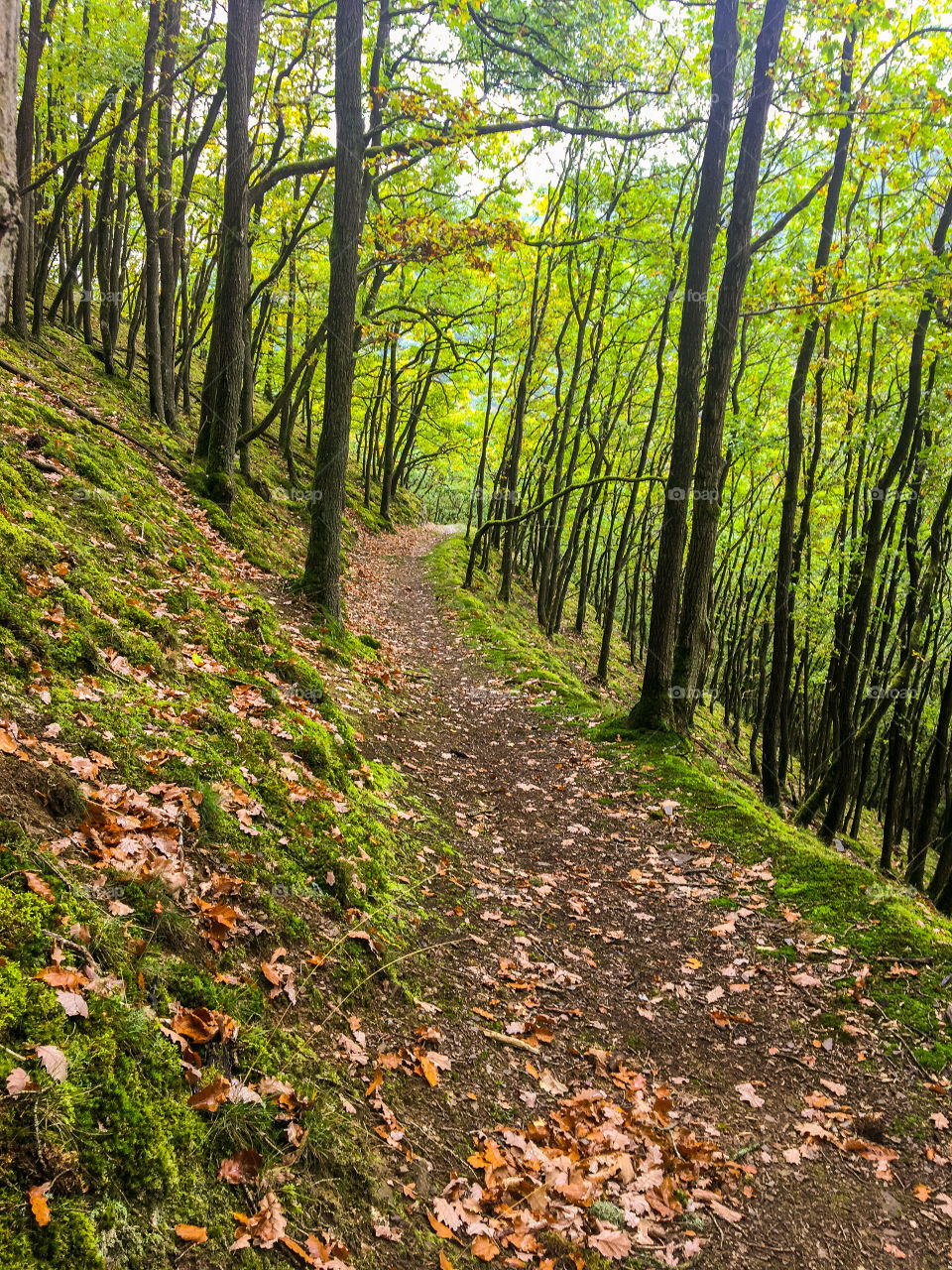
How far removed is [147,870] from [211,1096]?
1004 mm

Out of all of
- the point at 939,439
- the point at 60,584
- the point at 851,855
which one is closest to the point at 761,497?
the point at 939,439

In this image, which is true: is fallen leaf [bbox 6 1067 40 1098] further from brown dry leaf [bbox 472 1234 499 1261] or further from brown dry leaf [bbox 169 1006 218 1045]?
brown dry leaf [bbox 472 1234 499 1261]

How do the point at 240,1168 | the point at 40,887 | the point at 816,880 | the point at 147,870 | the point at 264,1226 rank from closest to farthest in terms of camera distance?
the point at 264,1226
the point at 240,1168
the point at 40,887
the point at 147,870
the point at 816,880

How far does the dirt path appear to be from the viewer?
118 inches

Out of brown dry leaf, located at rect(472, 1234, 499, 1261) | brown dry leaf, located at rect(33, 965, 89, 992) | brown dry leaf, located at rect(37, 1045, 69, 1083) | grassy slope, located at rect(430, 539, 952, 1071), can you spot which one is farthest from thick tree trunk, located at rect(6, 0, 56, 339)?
brown dry leaf, located at rect(472, 1234, 499, 1261)

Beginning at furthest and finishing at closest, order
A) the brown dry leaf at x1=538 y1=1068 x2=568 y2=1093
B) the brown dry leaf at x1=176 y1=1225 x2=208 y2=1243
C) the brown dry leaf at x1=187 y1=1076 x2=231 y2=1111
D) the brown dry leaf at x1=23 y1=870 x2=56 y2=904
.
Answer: the brown dry leaf at x1=538 y1=1068 x2=568 y2=1093 < the brown dry leaf at x1=23 y1=870 x2=56 y2=904 < the brown dry leaf at x1=187 y1=1076 x2=231 y2=1111 < the brown dry leaf at x1=176 y1=1225 x2=208 y2=1243

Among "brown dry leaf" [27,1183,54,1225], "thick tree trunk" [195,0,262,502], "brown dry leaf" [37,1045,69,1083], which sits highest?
"thick tree trunk" [195,0,262,502]

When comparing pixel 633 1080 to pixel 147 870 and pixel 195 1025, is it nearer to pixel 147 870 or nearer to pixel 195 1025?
pixel 195 1025

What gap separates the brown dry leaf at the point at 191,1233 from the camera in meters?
1.97

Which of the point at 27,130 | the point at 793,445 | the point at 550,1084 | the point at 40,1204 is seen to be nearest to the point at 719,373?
the point at 793,445

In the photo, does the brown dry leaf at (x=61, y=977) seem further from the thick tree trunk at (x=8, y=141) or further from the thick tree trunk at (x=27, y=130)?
the thick tree trunk at (x=27, y=130)

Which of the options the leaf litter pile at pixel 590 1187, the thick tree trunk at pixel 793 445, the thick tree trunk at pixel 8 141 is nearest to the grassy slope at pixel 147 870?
the leaf litter pile at pixel 590 1187

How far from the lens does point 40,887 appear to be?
2.50 meters

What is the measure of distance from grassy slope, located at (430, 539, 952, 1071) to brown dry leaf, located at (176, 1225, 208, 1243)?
13.9 ft
